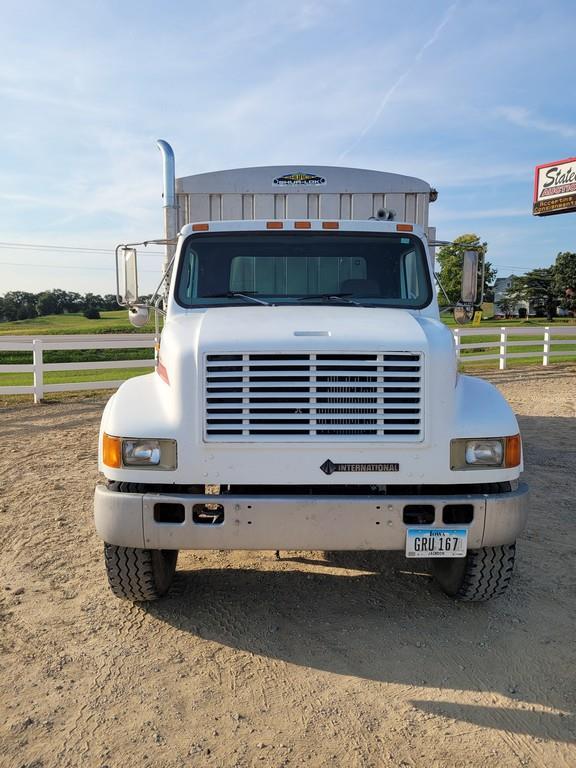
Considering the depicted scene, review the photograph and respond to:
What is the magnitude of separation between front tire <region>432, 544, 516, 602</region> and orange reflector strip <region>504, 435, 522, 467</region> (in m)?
0.54

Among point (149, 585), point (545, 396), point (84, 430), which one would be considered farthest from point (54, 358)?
point (149, 585)

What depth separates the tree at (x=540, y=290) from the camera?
80562mm

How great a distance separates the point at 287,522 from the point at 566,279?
82.7 metres

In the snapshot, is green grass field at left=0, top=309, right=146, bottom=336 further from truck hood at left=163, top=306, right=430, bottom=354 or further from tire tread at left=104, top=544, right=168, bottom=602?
tire tread at left=104, top=544, right=168, bottom=602

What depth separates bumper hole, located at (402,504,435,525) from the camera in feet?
10.8

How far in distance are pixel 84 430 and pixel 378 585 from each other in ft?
21.6

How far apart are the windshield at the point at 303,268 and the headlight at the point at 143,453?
4.57 ft

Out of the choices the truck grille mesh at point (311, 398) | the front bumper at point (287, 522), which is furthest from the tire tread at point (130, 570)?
the truck grille mesh at point (311, 398)

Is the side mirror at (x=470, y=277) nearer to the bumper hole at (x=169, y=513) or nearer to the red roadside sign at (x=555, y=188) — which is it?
the bumper hole at (x=169, y=513)

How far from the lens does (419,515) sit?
3307mm

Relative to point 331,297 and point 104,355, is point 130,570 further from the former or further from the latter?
point 104,355

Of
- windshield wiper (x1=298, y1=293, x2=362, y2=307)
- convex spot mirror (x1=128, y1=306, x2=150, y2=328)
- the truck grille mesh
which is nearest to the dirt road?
the truck grille mesh

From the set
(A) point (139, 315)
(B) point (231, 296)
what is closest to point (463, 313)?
(B) point (231, 296)

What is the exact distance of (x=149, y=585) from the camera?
3623 millimetres
